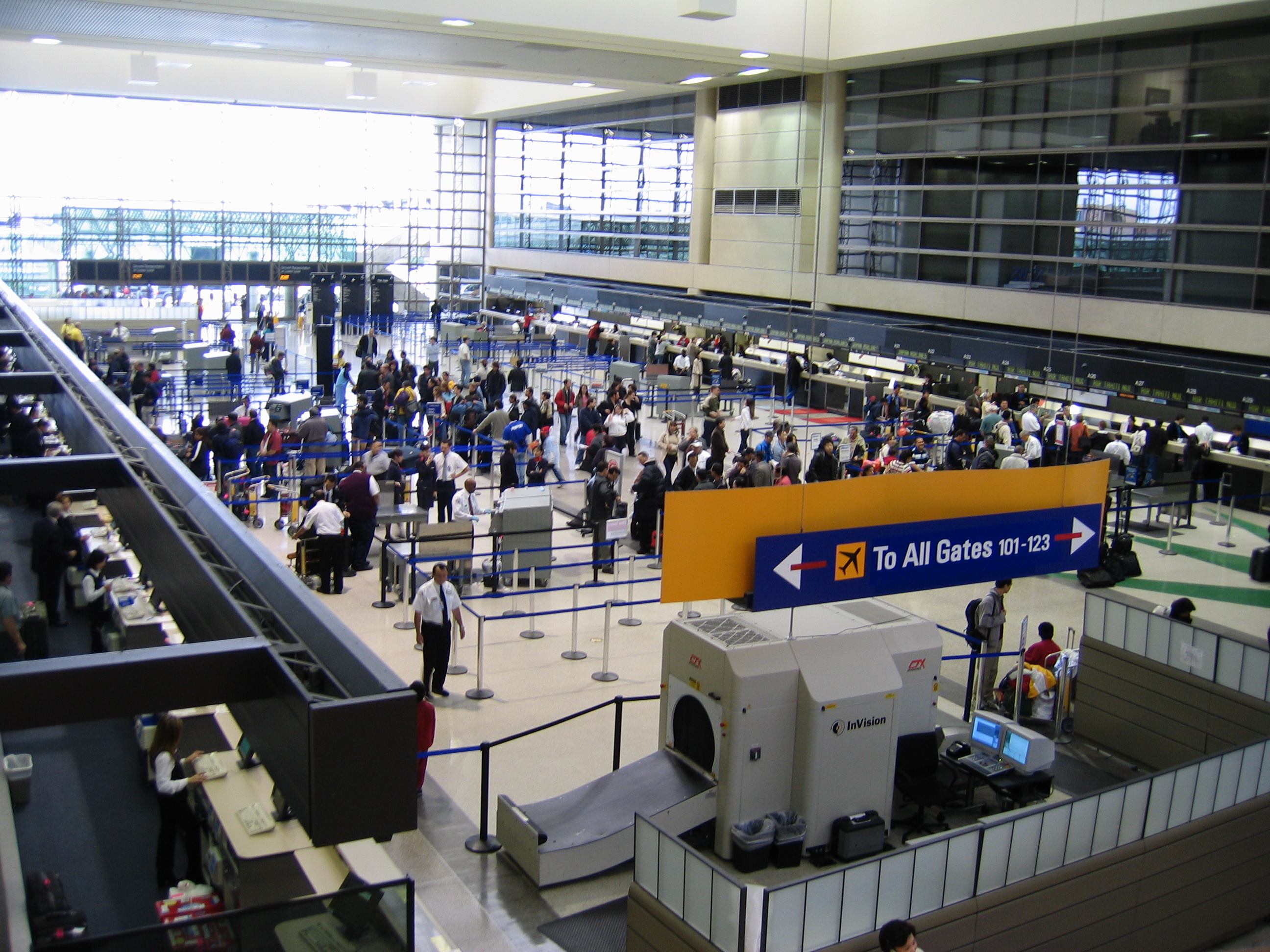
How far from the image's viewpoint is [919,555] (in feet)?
23.6

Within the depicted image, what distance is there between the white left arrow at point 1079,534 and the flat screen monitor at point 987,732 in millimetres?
1846

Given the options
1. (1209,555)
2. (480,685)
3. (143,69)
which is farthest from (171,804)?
(143,69)

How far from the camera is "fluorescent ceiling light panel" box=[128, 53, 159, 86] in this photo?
30.2 metres

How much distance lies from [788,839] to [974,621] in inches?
176

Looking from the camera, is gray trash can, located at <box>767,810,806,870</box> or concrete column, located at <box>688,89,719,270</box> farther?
concrete column, located at <box>688,89,719,270</box>

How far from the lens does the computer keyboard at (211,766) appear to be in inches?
284

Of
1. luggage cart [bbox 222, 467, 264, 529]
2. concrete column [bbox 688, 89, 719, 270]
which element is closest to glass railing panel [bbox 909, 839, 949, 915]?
luggage cart [bbox 222, 467, 264, 529]

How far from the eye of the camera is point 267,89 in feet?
138

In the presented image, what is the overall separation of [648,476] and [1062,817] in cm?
943

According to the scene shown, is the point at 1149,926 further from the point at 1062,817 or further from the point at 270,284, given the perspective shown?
the point at 270,284

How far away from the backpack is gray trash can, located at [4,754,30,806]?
8341 mm

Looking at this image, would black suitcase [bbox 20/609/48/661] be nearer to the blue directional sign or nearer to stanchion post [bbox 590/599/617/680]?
stanchion post [bbox 590/599/617/680]

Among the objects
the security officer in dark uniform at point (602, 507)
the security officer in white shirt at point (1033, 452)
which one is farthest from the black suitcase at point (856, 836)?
the security officer in white shirt at point (1033, 452)

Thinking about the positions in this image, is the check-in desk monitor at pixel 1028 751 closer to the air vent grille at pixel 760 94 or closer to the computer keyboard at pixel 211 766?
the computer keyboard at pixel 211 766
